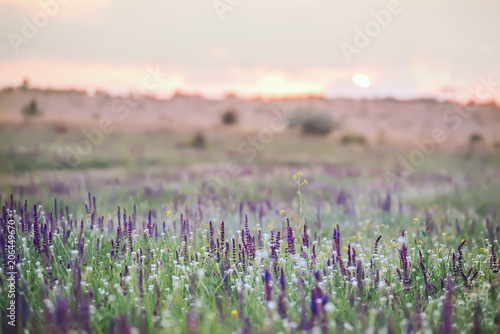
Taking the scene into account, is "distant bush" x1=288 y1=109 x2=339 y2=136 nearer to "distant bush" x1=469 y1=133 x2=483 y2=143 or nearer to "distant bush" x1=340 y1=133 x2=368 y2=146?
"distant bush" x1=340 y1=133 x2=368 y2=146

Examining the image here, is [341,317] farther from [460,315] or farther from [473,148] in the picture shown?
[473,148]

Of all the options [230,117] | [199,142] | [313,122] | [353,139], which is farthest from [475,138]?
[199,142]

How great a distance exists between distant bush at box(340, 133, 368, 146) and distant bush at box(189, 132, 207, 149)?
35.6ft

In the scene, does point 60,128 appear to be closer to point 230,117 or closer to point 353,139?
point 230,117

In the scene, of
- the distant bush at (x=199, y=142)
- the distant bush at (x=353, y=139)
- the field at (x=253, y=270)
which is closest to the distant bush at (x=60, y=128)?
the distant bush at (x=199, y=142)

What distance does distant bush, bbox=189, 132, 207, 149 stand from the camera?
25.4 metres

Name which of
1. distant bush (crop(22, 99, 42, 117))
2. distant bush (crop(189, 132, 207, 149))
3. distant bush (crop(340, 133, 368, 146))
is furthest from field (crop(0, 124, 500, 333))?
distant bush (crop(22, 99, 42, 117))

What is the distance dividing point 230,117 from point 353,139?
13.3m

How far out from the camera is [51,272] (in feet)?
12.1

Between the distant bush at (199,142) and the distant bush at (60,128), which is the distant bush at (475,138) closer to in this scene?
the distant bush at (199,142)

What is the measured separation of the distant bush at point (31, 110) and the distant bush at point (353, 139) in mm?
22384

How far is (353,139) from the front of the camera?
104 ft

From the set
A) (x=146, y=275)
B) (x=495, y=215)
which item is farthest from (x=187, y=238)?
(x=495, y=215)

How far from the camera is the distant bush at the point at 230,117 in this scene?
39.6 meters
